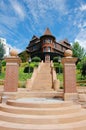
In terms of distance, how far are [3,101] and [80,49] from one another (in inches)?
2301

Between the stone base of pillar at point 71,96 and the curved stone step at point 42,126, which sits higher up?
the stone base of pillar at point 71,96

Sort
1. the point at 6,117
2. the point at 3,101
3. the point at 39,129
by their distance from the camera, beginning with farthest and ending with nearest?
1. the point at 3,101
2. the point at 6,117
3. the point at 39,129

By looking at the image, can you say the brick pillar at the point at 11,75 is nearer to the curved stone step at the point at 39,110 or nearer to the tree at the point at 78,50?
the curved stone step at the point at 39,110

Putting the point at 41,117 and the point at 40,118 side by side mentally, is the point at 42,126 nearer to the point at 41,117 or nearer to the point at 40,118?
the point at 40,118

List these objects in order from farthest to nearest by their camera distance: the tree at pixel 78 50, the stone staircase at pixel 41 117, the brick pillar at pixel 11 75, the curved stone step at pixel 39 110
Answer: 1. the tree at pixel 78 50
2. the brick pillar at pixel 11 75
3. the curved stone step at pixel 39 110
4. the stone staircase at pixel 41 117

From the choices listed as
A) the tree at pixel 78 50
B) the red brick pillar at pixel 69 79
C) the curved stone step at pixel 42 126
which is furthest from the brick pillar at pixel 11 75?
the tree at pixel 78 50

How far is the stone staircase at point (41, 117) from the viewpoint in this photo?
5430 millimetres

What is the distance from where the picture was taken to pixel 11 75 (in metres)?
8.65

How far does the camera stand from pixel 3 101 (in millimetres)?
8336

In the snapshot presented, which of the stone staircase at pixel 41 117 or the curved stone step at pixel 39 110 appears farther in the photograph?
the curved stone step at pixel 39 110

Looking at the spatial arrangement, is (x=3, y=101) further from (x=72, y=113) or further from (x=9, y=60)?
(x=72, y=113)

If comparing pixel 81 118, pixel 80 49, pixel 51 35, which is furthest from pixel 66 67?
pixel 80 49

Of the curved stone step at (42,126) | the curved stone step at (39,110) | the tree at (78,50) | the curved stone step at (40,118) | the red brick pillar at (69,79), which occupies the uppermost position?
the tree at (78,50)

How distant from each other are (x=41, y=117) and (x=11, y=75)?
356 centimetres
